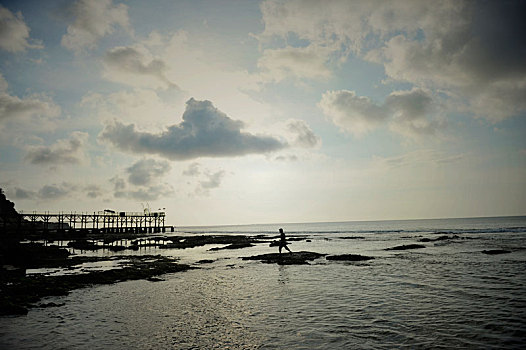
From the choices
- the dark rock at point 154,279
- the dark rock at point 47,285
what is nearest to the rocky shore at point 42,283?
the dark rock at point 47,285

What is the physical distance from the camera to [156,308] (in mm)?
15500

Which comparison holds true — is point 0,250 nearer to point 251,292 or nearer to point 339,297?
point 251,292

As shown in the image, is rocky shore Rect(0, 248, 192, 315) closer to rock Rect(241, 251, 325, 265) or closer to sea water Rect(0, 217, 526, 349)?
sea water Rect(0, 217, 526, 349)

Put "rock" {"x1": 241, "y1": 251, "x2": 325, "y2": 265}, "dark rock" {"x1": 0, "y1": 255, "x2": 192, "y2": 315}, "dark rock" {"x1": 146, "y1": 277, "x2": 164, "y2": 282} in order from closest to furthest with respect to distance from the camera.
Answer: "dark rock" {"x1": 0, "y1": 255, "x2": 192, "y2": 315} → "dark rock" {"x1": 146, "y1": 277, "x2": 164, "y2": 282} → "rock" {"x1": 241, "y1": 251, "x2": 325, "y2": 265}

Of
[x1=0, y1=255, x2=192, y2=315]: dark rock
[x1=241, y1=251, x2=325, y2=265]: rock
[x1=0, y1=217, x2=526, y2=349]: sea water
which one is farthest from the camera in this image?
[x1=241, y1=251, x2=325, y2=265]: rock

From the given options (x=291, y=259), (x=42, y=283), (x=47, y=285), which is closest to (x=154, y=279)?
(x=47, y=285)

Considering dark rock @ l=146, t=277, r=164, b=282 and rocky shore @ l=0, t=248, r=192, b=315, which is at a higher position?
rocky shore @ l=0, t=248, r=192, b=315

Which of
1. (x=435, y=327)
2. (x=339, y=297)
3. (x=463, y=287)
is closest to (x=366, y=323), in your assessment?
(x=435, y=327)

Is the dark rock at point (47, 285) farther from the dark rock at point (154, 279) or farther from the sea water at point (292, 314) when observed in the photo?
the sea water at point (292, 314)

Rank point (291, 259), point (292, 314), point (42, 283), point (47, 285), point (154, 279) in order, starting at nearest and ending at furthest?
1. point (292, 314)
2. point (47, 285)
3. point (42, 283)
4. point (154, 279)
5. point (291, 259)

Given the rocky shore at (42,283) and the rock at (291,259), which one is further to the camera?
the rock at (291,259)

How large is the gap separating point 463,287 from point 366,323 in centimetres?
981

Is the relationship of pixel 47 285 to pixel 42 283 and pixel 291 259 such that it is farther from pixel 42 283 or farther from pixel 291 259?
pixel 291 259

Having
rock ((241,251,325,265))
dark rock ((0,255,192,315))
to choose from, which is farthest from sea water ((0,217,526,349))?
rock ((241,251,325,265))
